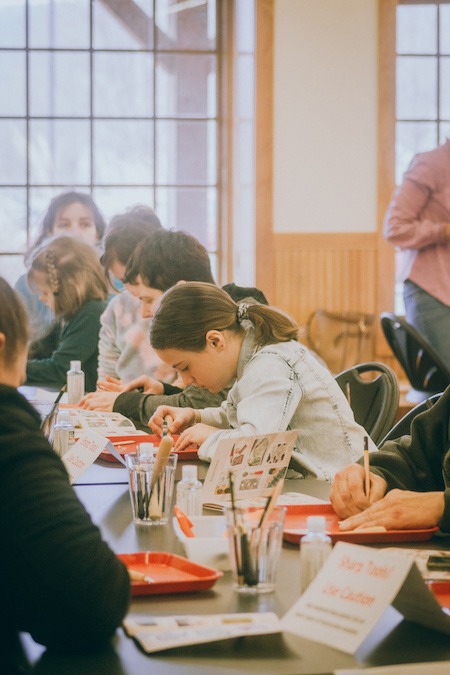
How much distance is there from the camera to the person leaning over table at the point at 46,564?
2.52 ft

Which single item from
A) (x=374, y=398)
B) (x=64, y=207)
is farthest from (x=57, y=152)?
(x=374, y=398)

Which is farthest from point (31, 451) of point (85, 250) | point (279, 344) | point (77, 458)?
point (85, 250)

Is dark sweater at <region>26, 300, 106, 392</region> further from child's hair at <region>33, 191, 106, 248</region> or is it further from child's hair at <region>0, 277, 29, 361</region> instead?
child's hair at <region>0, 277, 29, 361</region>

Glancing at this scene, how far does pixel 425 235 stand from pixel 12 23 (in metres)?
3.05

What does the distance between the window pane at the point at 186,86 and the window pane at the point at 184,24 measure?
9cm

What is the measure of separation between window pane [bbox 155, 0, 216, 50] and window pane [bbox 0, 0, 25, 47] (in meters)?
0.87

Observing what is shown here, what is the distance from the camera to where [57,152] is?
5277mm

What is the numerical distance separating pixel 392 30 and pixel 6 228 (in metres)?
2.71

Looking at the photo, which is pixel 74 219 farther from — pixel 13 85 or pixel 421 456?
pixel 421 456

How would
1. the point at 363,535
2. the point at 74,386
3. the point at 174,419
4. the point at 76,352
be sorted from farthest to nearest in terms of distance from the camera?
1. the point at 76,352
2. the point at 74,386
3. the point at 174,419
4. the point at 363,535

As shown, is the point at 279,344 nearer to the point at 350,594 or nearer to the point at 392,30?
the point at 350,594

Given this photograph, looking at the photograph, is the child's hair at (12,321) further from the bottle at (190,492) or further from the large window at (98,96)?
the large window at (98,96)

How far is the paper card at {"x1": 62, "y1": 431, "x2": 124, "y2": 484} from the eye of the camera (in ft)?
4.85

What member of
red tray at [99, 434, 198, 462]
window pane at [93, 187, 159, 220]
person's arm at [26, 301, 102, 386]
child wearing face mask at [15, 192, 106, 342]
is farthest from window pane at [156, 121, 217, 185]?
red tray at [99, 434, 198, 462]
